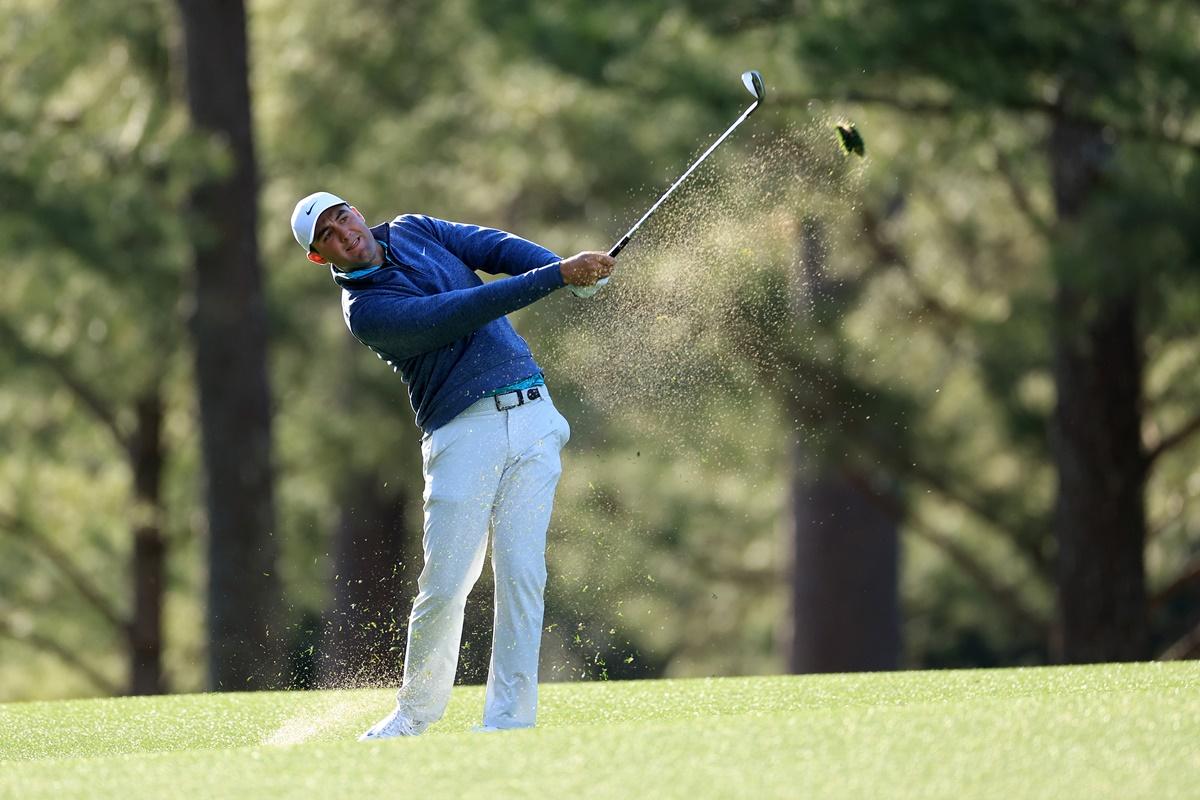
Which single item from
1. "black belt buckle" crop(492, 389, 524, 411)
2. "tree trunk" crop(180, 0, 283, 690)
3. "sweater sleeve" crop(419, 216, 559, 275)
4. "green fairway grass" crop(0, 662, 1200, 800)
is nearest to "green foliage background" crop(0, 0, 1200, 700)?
"tree trunk" crop(180, 0, 283, 690)

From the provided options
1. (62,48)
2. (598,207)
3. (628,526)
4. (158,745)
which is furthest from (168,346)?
(158,745)

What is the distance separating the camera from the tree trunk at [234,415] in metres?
13.6

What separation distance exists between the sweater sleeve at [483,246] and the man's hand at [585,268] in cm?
47

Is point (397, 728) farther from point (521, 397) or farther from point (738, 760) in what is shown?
point (738, 760)

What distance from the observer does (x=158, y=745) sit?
649cm

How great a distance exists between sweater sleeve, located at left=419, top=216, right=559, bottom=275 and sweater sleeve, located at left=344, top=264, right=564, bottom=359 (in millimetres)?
344

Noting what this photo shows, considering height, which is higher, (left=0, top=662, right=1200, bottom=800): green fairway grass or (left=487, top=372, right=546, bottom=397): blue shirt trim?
(left=487, top=372, right=546, bottom=397): blue shirt trim

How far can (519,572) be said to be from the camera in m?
5.88

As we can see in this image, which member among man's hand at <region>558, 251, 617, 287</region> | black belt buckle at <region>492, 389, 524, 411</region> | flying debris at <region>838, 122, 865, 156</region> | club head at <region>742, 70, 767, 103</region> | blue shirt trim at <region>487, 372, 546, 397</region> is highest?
club head at <region>742, 70, 767, 103</region>

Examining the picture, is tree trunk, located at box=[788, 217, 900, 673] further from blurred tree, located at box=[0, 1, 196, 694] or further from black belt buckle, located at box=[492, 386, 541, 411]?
black belt buckle, located at box=[492, 386, 541, 411]

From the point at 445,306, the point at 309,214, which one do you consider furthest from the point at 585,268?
the point at 309,214

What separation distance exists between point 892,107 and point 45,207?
6.00m

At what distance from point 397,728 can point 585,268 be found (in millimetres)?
1623

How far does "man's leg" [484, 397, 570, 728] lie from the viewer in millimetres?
5895
